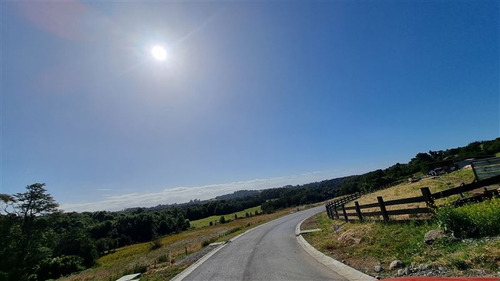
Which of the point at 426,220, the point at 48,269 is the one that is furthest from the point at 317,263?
the point at 48,269

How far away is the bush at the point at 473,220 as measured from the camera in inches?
232

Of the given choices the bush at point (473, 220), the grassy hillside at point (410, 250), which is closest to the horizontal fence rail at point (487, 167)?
the grassy hillside at point (410, 250)

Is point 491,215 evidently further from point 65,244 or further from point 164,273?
point 65,244

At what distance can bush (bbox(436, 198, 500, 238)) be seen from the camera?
19.3 ft

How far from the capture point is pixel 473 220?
627cm

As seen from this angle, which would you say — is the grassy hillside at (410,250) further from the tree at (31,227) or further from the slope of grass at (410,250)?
the tree at (31,227)

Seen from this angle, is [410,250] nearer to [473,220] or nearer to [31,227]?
[473,220]

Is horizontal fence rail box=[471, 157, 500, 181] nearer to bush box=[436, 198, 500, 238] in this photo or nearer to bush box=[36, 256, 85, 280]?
bush box=[436, 198, 500, 238]

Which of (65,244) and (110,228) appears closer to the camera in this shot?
(65,244)

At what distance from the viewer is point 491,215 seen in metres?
5.98

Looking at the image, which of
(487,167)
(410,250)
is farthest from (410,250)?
(487,167)

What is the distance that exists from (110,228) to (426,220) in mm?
104036

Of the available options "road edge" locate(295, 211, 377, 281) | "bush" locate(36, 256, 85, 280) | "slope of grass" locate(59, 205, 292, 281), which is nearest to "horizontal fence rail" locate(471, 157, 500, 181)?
"road edge" locate(295, 211, 377, 281)

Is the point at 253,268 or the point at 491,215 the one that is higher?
the point at 491,215
